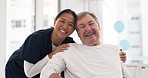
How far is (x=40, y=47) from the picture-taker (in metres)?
1.61

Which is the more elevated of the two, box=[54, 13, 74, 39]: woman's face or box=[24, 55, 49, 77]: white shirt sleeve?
box=[54, 13, 74, 39]: woman's face

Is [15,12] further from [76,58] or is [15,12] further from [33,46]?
[76,58]

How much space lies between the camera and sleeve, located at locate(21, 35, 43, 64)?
61.2 inches

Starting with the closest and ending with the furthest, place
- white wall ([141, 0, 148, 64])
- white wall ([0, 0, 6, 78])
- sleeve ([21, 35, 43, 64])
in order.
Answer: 1. sleeve ([21, 35, 43, 64])
2. white wall ([0, 0, 6, 78])
3. white wall ([141, 0, 148, 64])

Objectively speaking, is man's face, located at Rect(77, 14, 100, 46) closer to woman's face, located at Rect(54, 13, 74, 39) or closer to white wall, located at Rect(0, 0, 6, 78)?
woman's face, located at Rect(54, 13, 74, 39)

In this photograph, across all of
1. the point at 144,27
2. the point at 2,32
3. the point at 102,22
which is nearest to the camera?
the point at 2,32

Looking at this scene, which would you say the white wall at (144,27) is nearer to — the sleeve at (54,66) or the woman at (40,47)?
the woman at (40,47)

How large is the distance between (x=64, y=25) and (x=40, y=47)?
0.25 meters

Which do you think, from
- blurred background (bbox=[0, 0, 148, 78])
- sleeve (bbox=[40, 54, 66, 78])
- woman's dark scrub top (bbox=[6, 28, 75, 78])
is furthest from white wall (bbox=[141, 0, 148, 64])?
sleeve (bbox=[40, 54, 66, 78])

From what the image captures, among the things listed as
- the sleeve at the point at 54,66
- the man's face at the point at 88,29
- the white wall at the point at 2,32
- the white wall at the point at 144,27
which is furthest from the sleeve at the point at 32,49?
the white wall at the point at 144,27

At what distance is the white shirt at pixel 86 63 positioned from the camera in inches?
57.9

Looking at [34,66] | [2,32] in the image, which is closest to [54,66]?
[34,66]

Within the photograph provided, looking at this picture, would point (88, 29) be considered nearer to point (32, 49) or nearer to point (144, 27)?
point (32, 49)

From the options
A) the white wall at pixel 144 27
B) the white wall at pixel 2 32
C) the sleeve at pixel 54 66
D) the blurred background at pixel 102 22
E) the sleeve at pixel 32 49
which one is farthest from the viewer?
the white wall at pixel 144 27
